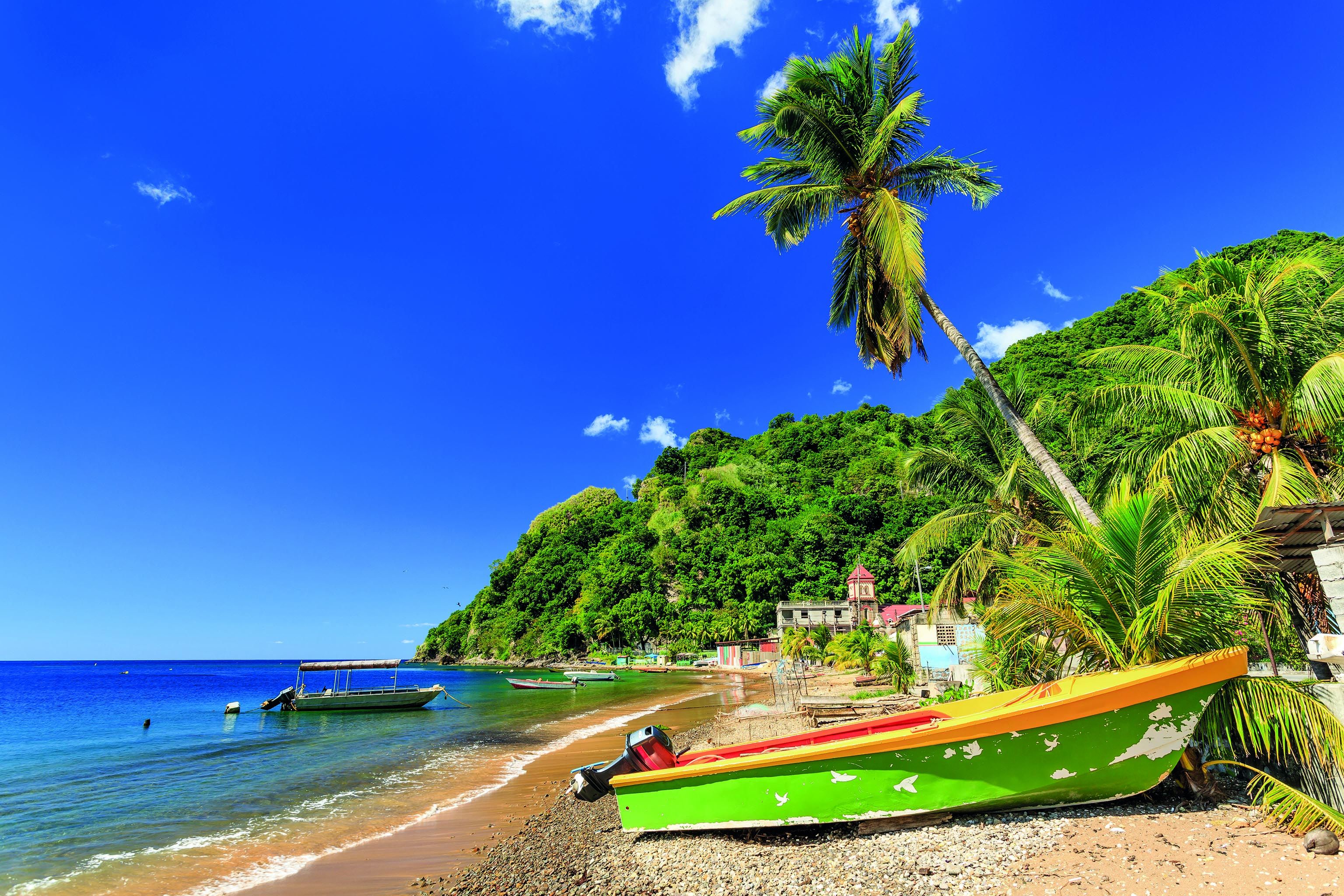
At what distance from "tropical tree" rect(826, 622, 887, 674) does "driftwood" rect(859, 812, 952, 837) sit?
2320cm

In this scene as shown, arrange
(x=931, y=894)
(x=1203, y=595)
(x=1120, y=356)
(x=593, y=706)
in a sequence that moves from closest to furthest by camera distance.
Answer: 1. (x=931, y=894)
2. (x=1203, y=595)
3. (x=1120, y=356)
4. (x=593, y=706)

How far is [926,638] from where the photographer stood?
1969 centimetres

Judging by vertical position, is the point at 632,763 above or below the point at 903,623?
above

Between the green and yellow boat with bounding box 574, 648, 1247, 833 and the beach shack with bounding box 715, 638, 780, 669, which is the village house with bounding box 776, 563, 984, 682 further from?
the green and yellow boat with bounding box 574, 648, 1247, 833

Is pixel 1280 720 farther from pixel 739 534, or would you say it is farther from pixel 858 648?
pixel 739 534

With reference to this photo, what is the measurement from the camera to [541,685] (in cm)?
4191

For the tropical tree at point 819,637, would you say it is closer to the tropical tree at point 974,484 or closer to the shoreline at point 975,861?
the tropical tree at point 974,484

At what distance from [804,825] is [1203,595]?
423 cm

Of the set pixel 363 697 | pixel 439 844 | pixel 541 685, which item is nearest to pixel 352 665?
pixel 363 697

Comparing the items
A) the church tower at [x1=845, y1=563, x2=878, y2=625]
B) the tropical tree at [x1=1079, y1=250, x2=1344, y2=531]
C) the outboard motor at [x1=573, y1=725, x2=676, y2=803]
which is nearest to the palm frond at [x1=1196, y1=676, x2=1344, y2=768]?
the tropical tree at [x1=1079, y1=250, x2=1344, y2=531]

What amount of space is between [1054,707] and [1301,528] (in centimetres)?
322

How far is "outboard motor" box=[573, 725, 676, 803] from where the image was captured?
7.03 meters

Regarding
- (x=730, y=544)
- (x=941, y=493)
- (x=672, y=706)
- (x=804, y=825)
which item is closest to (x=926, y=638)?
(x=941, y=493)

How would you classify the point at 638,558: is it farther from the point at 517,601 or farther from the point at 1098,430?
the point at 1098,430
